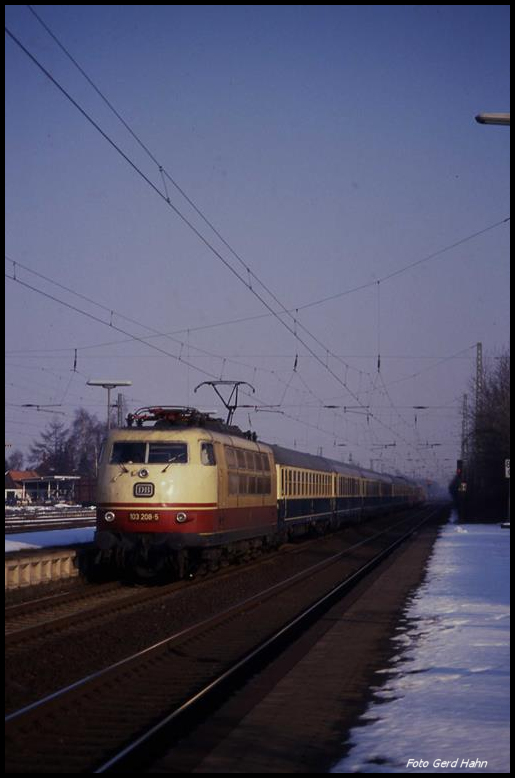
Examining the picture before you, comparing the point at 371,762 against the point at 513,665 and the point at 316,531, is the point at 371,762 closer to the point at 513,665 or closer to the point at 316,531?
the point at 513,665

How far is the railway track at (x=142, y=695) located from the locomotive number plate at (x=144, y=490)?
143 inches

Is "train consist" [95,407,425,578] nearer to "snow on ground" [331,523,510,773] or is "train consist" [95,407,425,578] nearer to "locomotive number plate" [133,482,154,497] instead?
"locomotive number plate" [133,482,154,497]

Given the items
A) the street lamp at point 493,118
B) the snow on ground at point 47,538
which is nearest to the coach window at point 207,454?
the snow on ground at point 47,538

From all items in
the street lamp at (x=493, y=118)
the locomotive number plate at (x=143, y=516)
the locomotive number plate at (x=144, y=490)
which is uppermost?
the street lamp at (x=493, y=118)

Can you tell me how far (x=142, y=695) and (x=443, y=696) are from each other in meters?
3.11

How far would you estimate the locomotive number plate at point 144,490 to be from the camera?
20.3 m

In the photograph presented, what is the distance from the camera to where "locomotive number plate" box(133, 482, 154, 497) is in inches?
800

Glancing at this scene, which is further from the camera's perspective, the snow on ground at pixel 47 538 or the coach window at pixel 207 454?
the snow on ground at pixel 47 538

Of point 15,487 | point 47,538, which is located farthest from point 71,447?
point 47,538

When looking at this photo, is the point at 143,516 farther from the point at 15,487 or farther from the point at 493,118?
the point at 15,487

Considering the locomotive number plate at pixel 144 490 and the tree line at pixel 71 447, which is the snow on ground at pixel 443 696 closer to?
the locomotive number plate at pixel 144 490

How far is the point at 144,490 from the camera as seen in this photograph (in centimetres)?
2034

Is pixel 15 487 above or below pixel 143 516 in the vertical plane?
below

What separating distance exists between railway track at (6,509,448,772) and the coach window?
3953mm
